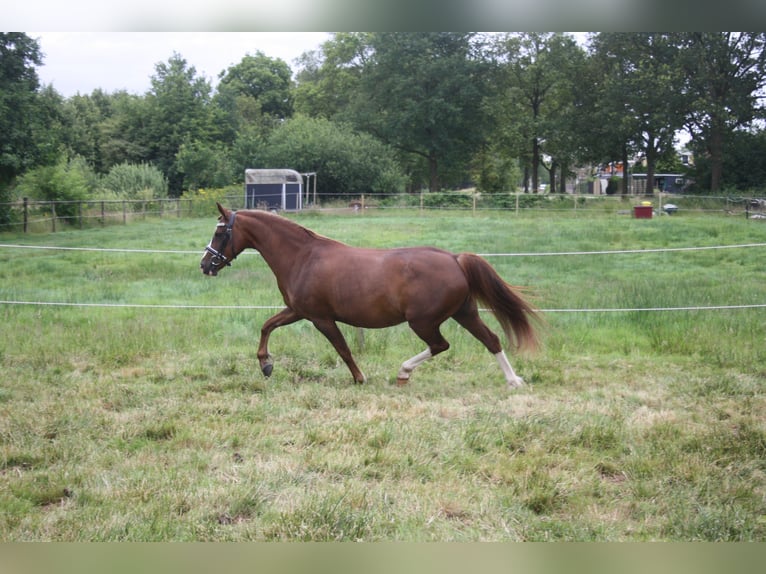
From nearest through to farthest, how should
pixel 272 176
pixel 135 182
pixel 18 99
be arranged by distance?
pixel 18 99 → pixel 135 182 → pixel 272 176

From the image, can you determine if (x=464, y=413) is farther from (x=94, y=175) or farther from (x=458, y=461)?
(x=94, y=175)

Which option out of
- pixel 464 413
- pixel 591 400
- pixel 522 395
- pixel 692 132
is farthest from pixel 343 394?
pixel 692 132

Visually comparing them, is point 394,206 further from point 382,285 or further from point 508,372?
point 508,372

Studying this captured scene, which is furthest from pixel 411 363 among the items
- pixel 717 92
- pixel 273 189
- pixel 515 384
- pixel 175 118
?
pixel 717 92

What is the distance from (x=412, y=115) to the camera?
5316mm

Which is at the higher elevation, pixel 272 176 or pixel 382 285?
pixel 272 176

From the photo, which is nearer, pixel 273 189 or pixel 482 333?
pixel 482 333

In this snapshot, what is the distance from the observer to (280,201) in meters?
5.83

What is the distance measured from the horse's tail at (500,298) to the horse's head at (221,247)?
4.80 feet

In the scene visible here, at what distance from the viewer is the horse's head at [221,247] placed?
4.12m

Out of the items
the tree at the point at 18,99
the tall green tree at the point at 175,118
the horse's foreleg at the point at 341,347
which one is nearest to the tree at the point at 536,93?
the horse's foreleg at the point at 341,347

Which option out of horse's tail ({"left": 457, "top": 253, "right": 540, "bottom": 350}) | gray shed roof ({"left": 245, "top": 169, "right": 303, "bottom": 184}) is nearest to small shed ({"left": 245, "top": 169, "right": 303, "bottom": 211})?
gray shed roof ({"left": 245, "top": 169, "right": 303, "bottom": 184})

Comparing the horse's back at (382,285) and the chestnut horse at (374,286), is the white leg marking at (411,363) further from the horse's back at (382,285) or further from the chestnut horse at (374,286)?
the horse's back at (382,285)

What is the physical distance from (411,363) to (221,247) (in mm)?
1411
